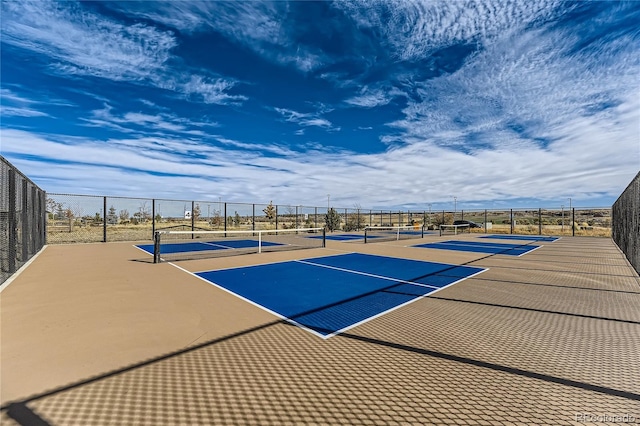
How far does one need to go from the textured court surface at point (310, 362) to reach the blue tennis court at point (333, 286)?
1.01ft

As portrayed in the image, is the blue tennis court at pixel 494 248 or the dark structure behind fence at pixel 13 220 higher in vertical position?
the dark structure behind fence at pixel 13 220

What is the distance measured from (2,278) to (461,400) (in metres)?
7.96

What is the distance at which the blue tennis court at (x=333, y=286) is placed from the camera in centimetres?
428

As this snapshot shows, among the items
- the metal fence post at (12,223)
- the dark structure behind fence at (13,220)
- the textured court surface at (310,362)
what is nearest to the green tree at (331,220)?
the dark structure behind fence at (13,220)

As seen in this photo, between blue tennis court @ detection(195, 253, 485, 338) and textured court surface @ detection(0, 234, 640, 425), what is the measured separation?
31cm

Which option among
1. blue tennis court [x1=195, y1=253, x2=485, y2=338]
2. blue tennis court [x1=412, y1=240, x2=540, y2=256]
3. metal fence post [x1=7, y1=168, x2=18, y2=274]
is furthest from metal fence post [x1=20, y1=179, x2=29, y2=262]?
blue tennis court [x1=412, y1=240, x2=540, y2=256]

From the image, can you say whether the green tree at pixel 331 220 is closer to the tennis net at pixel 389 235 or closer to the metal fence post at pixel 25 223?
the tennis net at pixel 389 235

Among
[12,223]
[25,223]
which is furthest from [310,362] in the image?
[25,223]

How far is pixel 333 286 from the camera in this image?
20.0 ft

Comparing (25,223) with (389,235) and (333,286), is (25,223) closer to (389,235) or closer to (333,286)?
(333,286)

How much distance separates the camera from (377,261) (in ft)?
31.7

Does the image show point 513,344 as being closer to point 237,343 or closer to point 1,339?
point 237,343

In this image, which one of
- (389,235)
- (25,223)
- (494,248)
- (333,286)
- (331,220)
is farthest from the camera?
(331,220)

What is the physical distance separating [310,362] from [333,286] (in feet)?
10.7
